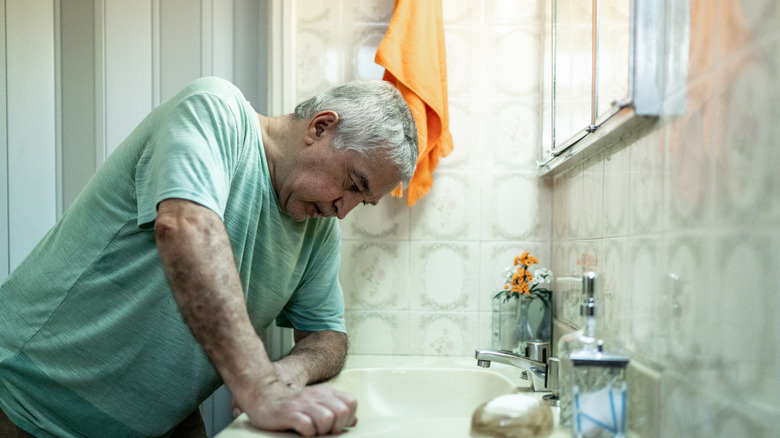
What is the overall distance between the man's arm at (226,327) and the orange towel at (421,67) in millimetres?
665

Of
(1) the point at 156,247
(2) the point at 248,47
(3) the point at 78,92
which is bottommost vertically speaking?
(1) the point at 156,247

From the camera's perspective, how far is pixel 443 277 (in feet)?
5.13

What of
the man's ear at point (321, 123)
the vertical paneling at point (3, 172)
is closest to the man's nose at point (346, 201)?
the man's ear at point (321, 123)

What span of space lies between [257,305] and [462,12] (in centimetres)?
86

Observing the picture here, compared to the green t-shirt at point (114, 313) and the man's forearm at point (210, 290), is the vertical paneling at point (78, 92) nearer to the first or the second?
the green t-shirt at point (114, 313)

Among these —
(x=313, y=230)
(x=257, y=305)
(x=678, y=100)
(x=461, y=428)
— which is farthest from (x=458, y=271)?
(x=678, y=100)

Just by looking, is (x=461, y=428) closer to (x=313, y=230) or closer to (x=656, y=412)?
(x=656, y=412)

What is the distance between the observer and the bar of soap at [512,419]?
0.73 metres

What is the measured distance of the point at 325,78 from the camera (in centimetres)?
156

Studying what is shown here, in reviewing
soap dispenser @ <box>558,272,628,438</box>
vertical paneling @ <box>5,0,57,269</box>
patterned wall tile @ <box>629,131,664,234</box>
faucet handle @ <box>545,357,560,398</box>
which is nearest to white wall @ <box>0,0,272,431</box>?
vertical paneling @ <box>5,0,57,269</box>

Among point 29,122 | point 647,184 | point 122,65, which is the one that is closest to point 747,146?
point 647,184

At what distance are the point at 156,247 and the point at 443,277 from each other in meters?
0.76

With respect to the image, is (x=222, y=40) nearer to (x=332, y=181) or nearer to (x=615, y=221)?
(x=332, y=181)

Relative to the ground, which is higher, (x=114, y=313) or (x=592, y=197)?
(x=592, y=197)
